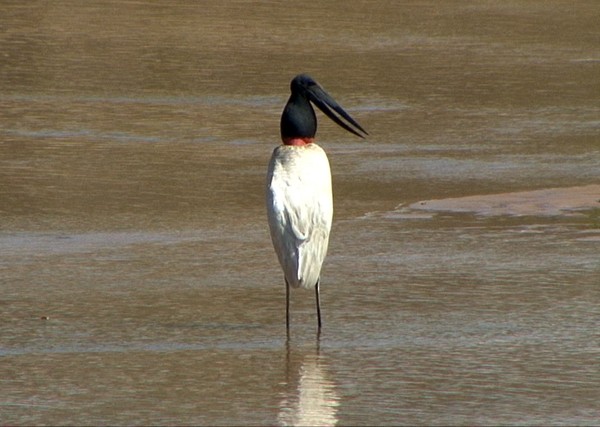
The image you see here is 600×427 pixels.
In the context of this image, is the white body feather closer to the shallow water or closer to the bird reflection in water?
the shallow water

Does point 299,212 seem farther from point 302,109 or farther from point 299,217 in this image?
point 302,109

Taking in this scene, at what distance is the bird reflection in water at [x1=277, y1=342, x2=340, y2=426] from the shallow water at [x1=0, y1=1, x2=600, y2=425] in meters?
0.02

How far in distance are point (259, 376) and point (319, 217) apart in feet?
3.49

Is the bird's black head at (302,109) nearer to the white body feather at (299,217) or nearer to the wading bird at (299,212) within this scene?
the wading bird at (299,212)

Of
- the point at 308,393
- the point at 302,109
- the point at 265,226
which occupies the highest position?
the point at 302,109

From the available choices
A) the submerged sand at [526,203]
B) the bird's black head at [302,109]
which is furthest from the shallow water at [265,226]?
the bird's black head at [302,109]

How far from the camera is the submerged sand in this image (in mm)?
10242

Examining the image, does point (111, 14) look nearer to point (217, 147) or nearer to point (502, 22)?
point (502, 22)

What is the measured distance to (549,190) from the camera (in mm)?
10914

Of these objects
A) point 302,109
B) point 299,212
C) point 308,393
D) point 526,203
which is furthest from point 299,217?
point 526,203

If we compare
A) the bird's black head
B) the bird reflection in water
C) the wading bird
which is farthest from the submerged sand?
the bird reflection in water

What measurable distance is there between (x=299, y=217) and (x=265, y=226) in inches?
105

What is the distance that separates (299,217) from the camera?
7.34 meters

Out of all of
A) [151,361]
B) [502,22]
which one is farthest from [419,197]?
[502,22]
